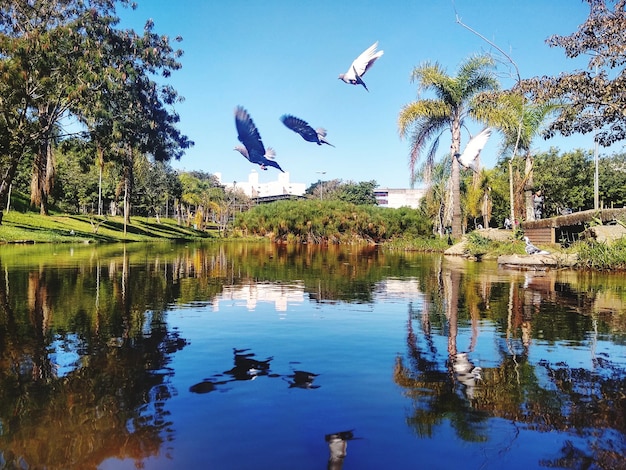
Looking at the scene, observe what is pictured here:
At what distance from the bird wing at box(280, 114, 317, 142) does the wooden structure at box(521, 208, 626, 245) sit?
11.2 meters

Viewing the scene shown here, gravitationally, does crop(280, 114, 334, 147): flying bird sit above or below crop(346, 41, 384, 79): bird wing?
below

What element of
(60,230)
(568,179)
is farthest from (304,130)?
(568,179)

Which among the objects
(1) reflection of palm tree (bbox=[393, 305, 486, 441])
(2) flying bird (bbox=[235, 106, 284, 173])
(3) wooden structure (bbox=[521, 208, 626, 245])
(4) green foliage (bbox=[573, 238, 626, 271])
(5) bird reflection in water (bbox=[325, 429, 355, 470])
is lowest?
(5) bird reflection in water (bbox=[325, 429, 355, 470])

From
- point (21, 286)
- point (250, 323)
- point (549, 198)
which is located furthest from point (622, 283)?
point (549, 198)

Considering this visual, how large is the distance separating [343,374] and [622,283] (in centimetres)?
955

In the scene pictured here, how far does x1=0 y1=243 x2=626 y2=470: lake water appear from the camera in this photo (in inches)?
119

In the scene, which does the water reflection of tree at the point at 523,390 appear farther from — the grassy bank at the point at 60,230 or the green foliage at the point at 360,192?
the green foliage at the point at 360,192

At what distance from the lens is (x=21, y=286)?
10.1 metres

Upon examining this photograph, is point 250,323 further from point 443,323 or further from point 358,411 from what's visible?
point 358,411

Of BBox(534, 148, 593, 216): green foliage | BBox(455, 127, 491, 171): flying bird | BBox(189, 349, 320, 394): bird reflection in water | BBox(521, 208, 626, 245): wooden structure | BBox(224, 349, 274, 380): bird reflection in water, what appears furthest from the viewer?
BBox(534, 148, 593, 216): green foliage

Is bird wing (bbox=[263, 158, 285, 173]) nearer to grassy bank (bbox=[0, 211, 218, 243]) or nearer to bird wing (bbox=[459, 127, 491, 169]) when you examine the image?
bird wing (bbox=[459, 127, 491, 169])

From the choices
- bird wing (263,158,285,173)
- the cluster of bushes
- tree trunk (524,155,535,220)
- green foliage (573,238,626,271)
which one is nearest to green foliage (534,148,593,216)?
the cluster of bushes

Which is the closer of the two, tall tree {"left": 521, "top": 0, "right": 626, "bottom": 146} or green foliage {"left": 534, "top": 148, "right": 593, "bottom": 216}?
tall tree {"left": 521, "top": 0, "right": 626, "bottom": 146}

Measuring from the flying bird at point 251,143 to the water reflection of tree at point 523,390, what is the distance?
4385mm
